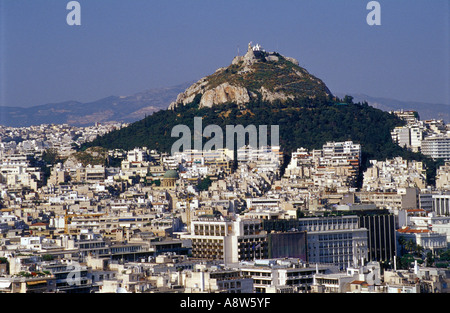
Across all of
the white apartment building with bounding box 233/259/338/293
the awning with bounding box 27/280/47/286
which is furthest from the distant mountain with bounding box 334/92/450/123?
the awning with bounding box 27/280/47/286

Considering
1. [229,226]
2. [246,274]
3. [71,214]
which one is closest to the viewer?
[246,274]

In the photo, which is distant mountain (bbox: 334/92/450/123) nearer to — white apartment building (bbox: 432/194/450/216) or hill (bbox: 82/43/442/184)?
hill (bbox: 82/43/442/184)

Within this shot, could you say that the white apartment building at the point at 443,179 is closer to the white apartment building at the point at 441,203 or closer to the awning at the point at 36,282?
the white apartment building at the point at 441,203

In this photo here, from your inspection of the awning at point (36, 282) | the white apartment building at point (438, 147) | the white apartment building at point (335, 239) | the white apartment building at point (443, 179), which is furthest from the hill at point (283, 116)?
the awning at point (36, 282)
